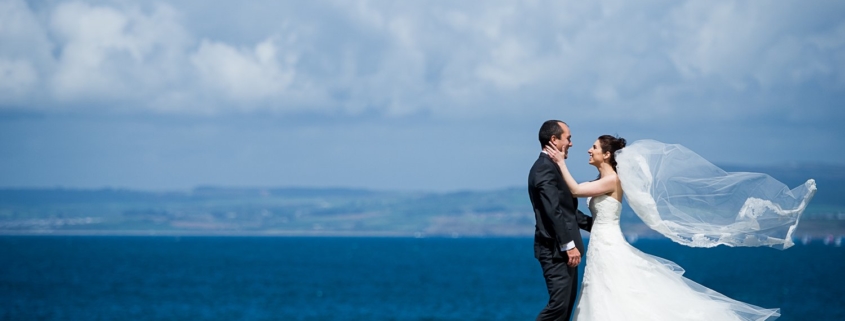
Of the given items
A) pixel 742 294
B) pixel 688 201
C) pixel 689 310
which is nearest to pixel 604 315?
pixel 689 310

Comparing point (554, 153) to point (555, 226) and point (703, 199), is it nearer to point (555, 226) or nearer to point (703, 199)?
point (555, 226)

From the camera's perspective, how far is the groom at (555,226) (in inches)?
372

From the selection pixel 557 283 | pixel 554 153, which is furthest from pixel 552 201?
pixel 557 283

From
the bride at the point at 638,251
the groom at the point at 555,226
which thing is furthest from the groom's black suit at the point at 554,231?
the bride at the point at 638,251

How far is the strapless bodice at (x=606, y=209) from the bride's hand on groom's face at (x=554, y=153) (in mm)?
694

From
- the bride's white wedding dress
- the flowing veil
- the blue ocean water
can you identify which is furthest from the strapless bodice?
the blue ocean water

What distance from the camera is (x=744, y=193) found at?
10203 mm

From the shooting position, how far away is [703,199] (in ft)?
33.9

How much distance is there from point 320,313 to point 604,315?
163 feet

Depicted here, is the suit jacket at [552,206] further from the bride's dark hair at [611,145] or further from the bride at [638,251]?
the bride's dark hair at [611,145]

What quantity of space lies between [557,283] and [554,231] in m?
0.53

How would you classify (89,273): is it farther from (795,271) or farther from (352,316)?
(795,271)

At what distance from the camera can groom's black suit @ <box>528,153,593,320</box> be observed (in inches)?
372

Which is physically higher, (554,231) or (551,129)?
(551,129)
